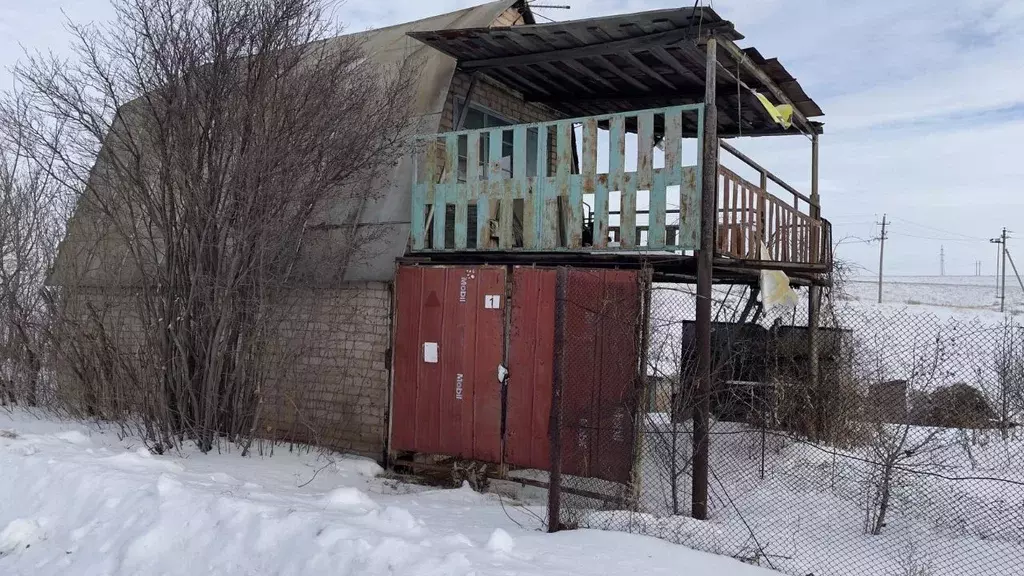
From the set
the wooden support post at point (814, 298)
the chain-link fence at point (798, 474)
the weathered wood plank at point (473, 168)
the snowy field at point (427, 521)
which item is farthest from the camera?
the wooden support post at point (814, 298)

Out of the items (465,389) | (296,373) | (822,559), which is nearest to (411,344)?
(465,389)

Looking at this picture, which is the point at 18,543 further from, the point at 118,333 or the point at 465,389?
the point at 465,389

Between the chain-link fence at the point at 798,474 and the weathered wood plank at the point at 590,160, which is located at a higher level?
the weathered wood plank at the point at 590,160

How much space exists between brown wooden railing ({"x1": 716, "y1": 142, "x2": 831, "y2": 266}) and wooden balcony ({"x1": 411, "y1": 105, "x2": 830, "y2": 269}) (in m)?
0.02

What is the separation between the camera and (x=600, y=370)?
24.1 ft

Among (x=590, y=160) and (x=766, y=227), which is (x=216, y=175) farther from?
(x=766, y=227)

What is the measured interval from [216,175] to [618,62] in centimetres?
510

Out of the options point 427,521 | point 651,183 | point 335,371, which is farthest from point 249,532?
point 651,183

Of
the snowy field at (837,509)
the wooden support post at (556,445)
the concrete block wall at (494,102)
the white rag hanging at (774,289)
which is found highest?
the concrete block wall at (494,102)

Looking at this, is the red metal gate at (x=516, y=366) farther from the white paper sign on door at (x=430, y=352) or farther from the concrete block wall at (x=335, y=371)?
the concrete block wall at (x=335, y=371)

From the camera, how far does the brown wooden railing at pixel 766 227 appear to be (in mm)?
7727

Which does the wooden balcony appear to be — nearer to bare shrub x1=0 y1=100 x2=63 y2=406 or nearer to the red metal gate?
the red metal gate

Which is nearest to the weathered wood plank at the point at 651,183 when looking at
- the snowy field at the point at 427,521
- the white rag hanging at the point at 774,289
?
the white rag hanging at the point at 774,289

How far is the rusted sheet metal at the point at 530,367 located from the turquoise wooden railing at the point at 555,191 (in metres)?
0.57
